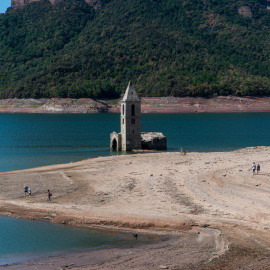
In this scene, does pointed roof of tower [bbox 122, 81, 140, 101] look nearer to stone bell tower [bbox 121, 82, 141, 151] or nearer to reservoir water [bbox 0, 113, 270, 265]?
stone bell tower [bbox 121, 82, 141, 151]

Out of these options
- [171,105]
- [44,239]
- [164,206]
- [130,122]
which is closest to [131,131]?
[130,122]

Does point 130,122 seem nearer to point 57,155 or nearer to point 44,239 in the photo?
point 57,155

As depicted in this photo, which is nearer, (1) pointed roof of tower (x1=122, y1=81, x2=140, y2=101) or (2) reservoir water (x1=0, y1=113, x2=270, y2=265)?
(2) reservoir water (x1=0, y1=113, x2=270, y2=265)

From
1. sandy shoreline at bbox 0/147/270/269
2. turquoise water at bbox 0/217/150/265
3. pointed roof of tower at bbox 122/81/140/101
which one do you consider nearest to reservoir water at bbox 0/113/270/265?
turquoise water at bbox 0/217/150/265

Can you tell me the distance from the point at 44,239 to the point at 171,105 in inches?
5800

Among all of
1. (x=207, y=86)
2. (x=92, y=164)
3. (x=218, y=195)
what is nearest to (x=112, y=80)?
(x=207, y=86)

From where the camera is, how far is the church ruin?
59438 millimetres

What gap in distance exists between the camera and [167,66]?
19450 cm

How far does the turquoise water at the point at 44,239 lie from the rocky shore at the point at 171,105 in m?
144

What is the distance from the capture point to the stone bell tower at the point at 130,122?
195 feet

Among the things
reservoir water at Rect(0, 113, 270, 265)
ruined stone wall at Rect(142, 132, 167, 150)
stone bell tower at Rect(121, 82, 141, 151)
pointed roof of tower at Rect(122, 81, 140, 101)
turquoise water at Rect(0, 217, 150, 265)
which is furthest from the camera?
ruined stone wall at Rect(142, 132, 167, 150)

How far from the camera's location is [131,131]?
5966cm

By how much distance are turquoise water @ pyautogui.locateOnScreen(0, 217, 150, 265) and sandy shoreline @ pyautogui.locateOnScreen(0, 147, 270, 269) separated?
0.88 m

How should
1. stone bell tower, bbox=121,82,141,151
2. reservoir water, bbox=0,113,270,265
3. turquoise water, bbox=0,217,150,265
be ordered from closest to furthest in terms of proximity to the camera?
turquoise water, bbox=0,217,150,265, reservoir water, bbox=0,113,270,265, stone bell tower, bbox=121,82,141,151
